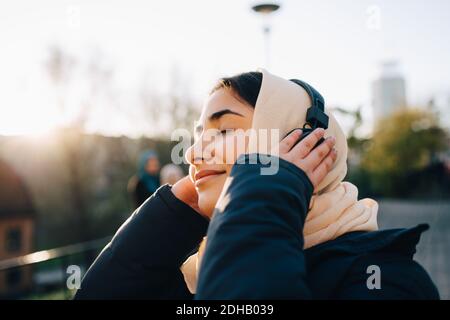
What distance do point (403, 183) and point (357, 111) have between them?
56.3 feet

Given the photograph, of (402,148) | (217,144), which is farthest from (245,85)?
(402,148)

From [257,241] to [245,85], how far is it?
0.76 meters

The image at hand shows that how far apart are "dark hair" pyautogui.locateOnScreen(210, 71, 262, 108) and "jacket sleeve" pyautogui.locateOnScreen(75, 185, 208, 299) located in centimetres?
57

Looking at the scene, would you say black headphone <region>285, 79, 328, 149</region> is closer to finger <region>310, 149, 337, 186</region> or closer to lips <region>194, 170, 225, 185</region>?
finger <region>310, 149, 337, 186</region>

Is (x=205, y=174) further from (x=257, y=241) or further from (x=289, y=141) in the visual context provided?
(x=257, y=241)

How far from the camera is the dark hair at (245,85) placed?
1.67m

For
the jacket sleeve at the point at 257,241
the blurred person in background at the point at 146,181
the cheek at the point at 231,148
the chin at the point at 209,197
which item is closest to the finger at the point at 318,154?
the jacket sleeve at the point at 257,241

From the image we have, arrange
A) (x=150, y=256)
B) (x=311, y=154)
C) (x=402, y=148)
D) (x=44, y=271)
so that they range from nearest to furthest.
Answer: (x=311, y=154) → (x=150, y=256) → (x=402, y=148) → (x=44, y=271)

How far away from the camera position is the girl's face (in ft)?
5.10

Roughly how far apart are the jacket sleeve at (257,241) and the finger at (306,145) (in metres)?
0.11

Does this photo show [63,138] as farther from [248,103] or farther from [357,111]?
[248,103]

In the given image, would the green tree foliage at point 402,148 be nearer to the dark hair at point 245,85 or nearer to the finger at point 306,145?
the dark hair at point 245,85

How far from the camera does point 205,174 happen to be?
5.27 ft

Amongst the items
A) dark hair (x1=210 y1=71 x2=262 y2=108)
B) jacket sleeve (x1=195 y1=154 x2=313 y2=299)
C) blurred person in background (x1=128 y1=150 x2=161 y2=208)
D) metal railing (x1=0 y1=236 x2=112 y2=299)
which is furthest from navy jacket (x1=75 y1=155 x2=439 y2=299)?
blurred person in background (x1=128 y1=150 x2=161 y2=208)
